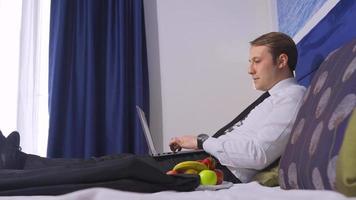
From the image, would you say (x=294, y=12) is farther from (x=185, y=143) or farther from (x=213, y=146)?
(x=213, y=146)

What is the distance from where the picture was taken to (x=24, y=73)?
253 cm

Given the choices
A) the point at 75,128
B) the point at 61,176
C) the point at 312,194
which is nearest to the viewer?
the point at 312,194

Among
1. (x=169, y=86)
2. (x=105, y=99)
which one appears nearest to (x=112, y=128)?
(x=105, y=99)

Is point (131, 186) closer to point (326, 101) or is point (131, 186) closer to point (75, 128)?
point (326, 101)

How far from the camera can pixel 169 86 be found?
257cm

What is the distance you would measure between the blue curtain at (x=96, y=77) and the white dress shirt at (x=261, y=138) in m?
1.29

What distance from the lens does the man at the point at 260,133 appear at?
111 cm

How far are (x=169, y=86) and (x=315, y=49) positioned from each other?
1.21 m

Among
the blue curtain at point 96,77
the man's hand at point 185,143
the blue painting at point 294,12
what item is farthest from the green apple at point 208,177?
the blue curtain at point 96,77

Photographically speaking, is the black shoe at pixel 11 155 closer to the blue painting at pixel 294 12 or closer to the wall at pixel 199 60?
the wall at pixel 199 60

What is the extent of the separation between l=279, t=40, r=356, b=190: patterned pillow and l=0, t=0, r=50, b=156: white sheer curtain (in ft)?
6.64

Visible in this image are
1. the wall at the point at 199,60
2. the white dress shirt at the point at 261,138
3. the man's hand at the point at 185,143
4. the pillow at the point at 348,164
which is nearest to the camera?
the pillow at the point at 348,164

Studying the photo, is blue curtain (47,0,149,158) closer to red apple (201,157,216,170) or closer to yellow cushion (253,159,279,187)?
red apple (201,157,216,170)

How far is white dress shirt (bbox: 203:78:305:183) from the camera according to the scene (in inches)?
43.4
